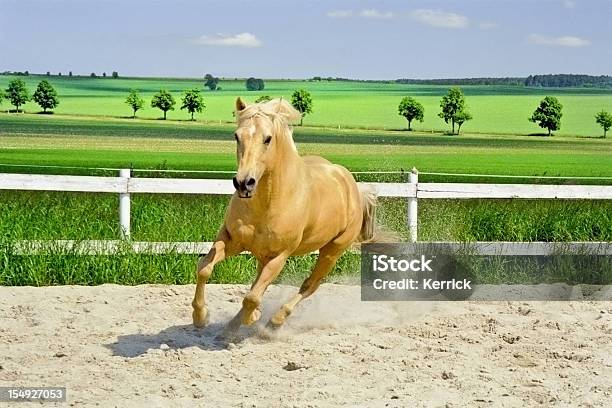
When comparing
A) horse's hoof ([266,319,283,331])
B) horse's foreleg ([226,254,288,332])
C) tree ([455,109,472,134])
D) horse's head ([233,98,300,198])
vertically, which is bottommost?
horse's hoof ([266,319,283,331])

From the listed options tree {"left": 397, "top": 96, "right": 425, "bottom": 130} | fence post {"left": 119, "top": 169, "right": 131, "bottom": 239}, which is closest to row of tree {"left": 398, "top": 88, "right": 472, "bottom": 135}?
tree {"left": 397, "top": 96, "right": 425, "bottom": 130}

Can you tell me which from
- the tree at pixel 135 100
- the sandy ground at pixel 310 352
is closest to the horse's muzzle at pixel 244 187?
the sandy ground at pixel 310 352

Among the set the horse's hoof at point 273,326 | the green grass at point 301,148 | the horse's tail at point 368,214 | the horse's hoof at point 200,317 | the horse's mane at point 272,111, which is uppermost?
the horse's mane at point 272,111

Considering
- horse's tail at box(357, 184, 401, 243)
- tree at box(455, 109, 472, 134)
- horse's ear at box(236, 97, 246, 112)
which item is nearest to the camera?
horse's ear at box(236, 97, 246, 112)

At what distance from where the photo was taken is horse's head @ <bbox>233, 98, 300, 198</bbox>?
18.1 ft

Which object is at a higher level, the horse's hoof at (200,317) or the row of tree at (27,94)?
the row of tree at (27,94)

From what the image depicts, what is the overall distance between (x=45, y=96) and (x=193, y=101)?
26.5 feet

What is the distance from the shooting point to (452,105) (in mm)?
41875

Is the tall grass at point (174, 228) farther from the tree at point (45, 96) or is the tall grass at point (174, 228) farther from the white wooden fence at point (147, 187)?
the tree at point (45, 96)

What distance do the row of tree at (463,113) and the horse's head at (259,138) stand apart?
113ft

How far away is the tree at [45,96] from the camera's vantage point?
43531 millimetres

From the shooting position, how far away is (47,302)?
7859mm

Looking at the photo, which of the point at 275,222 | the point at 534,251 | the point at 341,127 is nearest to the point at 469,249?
the point at 534,251

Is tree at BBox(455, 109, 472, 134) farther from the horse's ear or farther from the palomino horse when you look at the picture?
the horse's ear
